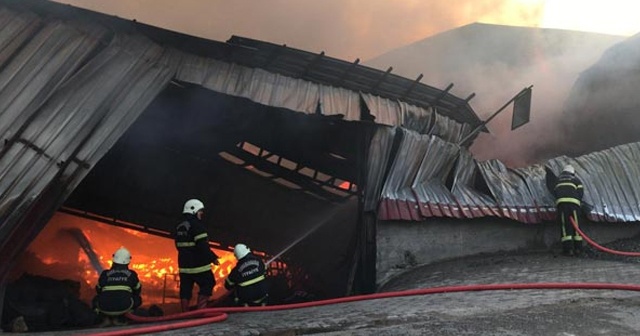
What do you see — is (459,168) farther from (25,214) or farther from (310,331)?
(25,214)

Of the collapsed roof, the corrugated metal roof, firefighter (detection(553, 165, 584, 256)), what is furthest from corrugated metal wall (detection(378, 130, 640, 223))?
the corrugated metal roof

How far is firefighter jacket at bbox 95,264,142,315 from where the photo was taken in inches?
201

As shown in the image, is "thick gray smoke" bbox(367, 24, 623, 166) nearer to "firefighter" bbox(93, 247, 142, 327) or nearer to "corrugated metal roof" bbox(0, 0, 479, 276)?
"corrugated metal roof" bbox(0, 0, 479, 276)

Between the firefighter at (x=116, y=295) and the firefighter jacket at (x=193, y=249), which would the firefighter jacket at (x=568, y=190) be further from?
the firefighter at (x=116, y=295)

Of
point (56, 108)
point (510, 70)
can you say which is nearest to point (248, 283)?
point (56, 108)

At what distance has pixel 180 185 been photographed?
9.64 meters

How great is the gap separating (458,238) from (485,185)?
1.04 meters

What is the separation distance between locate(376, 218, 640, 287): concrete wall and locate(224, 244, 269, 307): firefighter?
1.98m

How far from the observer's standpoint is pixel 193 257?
5770mm

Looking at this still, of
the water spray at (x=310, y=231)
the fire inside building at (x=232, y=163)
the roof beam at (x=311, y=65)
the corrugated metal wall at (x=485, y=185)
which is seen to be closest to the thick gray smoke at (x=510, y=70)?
the corrugated metal wall at (x=485, y=185)

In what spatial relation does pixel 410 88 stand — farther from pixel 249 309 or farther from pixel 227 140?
pixel 249 309

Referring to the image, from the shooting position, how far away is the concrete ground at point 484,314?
11.0ft

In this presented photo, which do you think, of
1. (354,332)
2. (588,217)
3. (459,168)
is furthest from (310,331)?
(588,217)

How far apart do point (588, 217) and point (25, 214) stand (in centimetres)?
732
